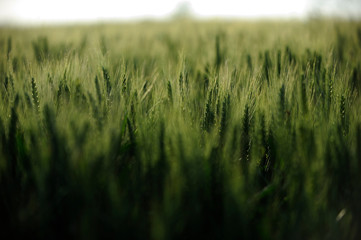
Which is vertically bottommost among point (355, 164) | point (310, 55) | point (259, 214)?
point (259, 214)

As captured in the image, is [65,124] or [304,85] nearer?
[65,124]

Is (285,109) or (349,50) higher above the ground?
(349,50)

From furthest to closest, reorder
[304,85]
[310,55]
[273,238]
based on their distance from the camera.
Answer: [310,55] < [304,85] < [273,238]

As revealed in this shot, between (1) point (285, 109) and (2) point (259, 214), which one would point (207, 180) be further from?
(1) point (285, 109)

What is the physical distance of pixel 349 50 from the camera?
1.81 metres

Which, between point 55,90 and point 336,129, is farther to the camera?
point 55,90

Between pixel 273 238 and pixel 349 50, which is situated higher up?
pixel 349 50

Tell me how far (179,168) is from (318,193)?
352mm

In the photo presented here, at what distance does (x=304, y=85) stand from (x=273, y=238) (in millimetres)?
564

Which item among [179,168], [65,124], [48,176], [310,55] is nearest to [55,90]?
[65,124]

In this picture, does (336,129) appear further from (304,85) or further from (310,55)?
(310,55)

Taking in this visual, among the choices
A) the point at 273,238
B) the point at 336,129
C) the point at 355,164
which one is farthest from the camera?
the point at 336,129

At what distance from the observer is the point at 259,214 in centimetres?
68

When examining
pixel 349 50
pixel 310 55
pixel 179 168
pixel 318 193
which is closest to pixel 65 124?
pixel 179 168
